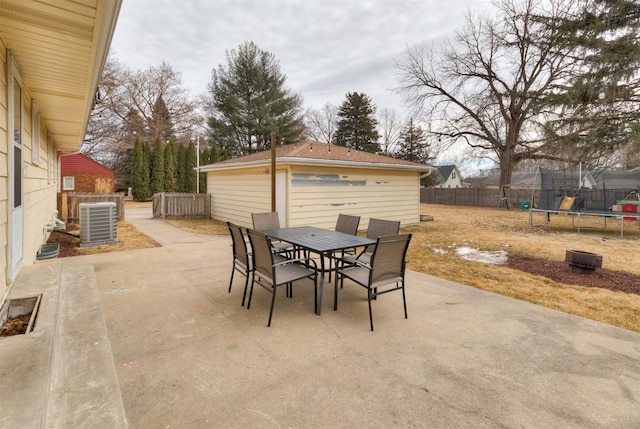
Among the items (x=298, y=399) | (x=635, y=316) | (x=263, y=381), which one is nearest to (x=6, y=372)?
(x=263, y=381)

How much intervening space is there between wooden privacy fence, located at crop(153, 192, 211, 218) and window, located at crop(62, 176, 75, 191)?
10.6m

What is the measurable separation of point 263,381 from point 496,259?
5.85 m

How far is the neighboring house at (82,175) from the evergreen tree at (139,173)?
4.97ft

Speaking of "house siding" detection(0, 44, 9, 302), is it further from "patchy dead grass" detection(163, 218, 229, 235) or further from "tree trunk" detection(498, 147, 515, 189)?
"tree trunk" detection(498, 147, 515, 189)

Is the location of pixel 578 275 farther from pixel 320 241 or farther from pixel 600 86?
pixel 600 86

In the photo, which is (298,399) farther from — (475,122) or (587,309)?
(475,122)

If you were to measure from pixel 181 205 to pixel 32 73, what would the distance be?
9.23m

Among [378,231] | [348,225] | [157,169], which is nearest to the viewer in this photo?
[378,231]

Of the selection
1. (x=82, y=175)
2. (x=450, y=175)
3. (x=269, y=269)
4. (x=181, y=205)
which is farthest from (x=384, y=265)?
(x=450, y=175)

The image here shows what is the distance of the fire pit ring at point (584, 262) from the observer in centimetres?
529

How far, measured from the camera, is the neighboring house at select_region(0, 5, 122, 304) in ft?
6.81

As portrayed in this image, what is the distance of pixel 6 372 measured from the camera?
1.76m

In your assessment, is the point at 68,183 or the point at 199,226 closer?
the point at 199,226

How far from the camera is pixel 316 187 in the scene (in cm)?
912
